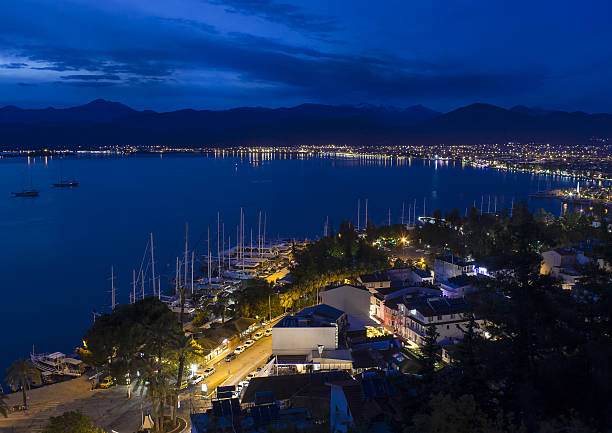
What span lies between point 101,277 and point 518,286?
19.5 meters

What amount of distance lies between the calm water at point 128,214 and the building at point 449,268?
12.0 m

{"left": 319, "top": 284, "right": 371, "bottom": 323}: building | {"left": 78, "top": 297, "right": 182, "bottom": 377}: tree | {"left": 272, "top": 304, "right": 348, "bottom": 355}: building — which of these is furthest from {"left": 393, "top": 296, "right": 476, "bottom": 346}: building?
{"left": 78, "top": 297, "right": 182, "bottom": 377}: tree

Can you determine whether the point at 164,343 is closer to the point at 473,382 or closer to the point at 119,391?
the point at 119,391

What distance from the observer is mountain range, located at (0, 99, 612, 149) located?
137m

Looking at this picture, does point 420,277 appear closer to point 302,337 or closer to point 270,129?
point 302,337

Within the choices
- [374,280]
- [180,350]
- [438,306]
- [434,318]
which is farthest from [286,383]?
[374,280]

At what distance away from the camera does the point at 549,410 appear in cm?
470

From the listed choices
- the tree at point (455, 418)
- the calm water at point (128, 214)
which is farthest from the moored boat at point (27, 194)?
the tree at point (455, 418)

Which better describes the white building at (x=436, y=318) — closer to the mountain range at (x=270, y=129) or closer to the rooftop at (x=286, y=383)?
the rooftop at (x=286, y=383)

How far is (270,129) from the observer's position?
529ft

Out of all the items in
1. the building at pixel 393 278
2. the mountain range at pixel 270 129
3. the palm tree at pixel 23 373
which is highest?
the mountain range at pixel 270 129

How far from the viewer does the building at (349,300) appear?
13242 millimetres

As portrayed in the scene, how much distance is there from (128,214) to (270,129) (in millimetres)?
128811

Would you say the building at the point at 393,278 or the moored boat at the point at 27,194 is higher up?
the moored boat at the point at 27,194
